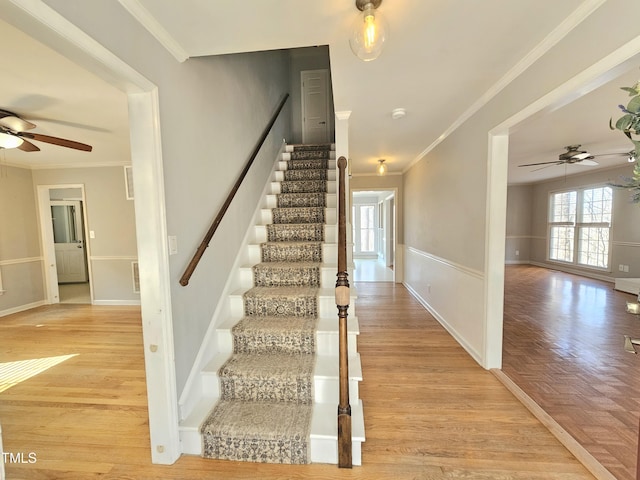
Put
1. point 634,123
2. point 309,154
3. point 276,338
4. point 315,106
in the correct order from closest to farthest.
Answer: point 634,123, point 276,338, point 309,154, point 315,106

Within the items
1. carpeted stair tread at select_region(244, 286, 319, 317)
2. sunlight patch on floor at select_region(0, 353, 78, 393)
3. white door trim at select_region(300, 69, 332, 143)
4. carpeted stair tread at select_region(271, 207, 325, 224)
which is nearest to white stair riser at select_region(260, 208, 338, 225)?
carpeted stair tread at select_region(271, 207, 325, 224)

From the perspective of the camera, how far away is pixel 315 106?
218 inches

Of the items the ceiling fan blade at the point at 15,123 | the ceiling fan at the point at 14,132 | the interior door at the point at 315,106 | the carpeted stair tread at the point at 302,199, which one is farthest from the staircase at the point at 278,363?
the interior door at the point at 315,106

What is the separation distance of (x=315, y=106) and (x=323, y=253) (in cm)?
401

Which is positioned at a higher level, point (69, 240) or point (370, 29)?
point (370, 29)

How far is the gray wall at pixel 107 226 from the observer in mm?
4703

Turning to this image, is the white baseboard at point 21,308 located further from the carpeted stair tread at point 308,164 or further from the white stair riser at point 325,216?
the carpeted stair tread at point 308,164

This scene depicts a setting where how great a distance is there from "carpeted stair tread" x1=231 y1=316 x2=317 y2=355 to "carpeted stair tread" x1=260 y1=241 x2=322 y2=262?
0.85 m

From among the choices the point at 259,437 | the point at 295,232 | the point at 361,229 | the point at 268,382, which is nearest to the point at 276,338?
the point at 268,382

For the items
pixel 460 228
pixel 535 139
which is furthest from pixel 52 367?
pixel 535 139

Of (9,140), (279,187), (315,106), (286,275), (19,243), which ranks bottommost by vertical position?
(286,275)

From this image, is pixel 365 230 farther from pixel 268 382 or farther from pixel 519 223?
pixel 268 382

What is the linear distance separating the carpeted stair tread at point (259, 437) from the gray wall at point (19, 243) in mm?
5239

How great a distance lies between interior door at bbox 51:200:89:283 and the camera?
6.62 m
